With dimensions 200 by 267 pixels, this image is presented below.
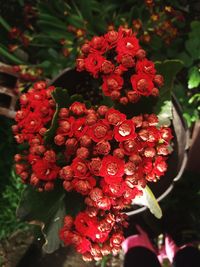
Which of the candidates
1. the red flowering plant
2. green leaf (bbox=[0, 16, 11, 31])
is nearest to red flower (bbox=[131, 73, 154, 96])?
the red flowering plant

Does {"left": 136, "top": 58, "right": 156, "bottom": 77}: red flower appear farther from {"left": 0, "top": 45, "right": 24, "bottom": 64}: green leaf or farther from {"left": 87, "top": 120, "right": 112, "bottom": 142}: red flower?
{"left": 0, "top": 45, "right": 24, "bottom": 64}: green leaf

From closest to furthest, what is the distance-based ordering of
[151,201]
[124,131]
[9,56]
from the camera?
[124,131], [151,201], [9,56]

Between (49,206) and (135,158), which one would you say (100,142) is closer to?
(135,158)

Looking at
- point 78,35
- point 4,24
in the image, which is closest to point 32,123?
point 78,35

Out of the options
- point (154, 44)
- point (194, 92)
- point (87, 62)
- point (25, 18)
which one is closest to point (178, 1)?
point (154, 44)

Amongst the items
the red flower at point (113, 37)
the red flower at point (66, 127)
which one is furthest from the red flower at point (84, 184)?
the red flower at point (113, 37)
